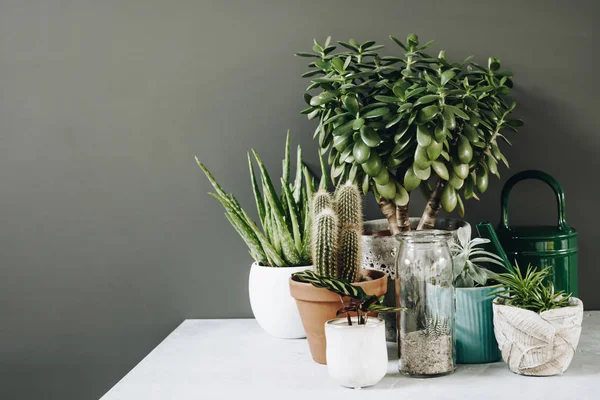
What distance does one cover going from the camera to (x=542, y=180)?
1.13 meters

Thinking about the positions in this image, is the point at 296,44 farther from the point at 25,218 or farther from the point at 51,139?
the point at 25,218

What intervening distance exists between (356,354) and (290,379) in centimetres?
13

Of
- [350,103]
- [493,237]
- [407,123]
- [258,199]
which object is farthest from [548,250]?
[258,199]

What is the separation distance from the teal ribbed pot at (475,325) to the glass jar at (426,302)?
0.03 metres

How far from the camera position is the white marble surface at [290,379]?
818 mm

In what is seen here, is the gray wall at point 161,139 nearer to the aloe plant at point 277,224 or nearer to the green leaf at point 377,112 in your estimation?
the aloe plant at point 277,224

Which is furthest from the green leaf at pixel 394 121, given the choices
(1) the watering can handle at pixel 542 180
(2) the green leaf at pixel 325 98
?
(1) the watering can handle at pixel 542 180

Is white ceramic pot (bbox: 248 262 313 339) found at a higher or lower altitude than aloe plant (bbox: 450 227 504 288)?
lower

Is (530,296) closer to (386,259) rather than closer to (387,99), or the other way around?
(386,259)

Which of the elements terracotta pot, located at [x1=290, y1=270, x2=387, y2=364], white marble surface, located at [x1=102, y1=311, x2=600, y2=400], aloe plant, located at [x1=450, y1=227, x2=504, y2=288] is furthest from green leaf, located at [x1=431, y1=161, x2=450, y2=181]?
white marble surface, located at [x1=102, y1=311, x2=600, y2=400]

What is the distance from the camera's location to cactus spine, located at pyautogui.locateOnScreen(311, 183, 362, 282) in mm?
914

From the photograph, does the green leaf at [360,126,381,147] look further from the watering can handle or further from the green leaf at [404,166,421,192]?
the watering can handle

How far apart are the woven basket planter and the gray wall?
40cm

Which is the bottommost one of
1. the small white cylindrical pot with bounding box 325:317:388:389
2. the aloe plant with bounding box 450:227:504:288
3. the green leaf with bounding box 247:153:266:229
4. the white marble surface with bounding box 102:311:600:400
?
the white marble surface with bounding box 102:311:600:400
